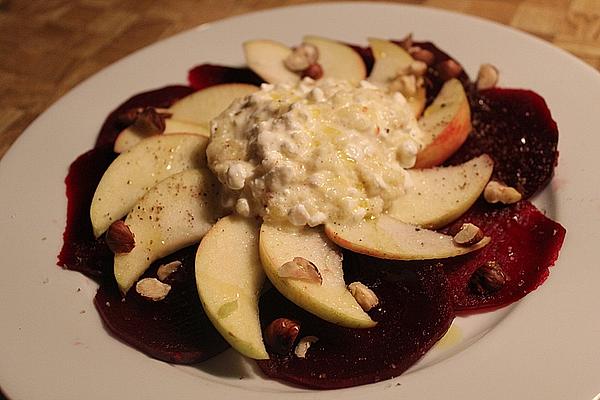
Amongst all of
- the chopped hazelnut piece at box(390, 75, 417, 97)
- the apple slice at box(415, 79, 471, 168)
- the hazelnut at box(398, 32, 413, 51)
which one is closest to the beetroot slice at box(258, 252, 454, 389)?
the apple slice at box(415, 79, 471, 168)

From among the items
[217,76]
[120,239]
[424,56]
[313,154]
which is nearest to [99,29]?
[217,76]

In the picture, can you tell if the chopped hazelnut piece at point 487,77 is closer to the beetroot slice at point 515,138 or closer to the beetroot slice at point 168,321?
the beetroot slice at point 515,138

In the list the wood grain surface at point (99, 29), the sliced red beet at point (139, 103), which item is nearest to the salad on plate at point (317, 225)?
the sliced red beet at point (139, 103)

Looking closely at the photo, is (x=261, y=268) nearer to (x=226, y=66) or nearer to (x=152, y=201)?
(x=152, y=201)

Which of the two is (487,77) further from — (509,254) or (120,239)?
(120,239)

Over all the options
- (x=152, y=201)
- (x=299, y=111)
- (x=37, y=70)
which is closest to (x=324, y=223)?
(x=299, y=111)
